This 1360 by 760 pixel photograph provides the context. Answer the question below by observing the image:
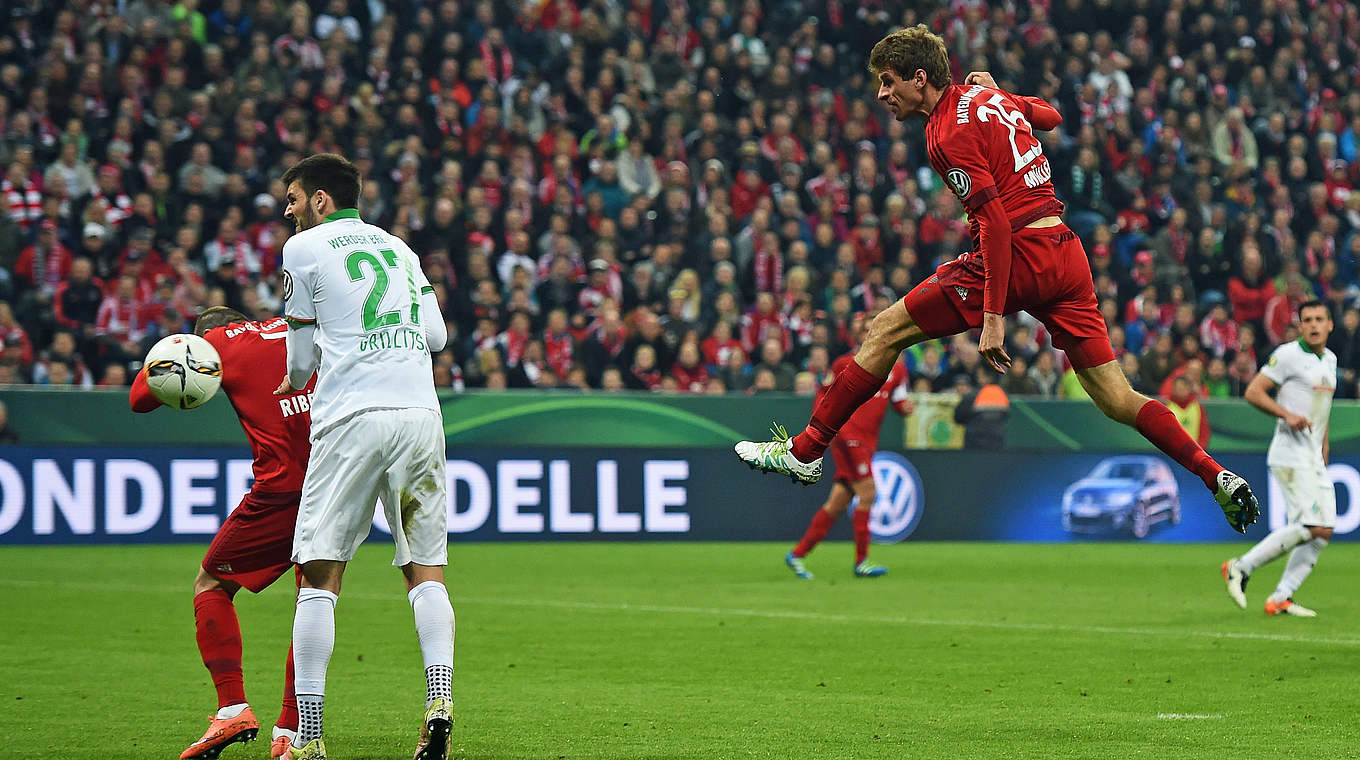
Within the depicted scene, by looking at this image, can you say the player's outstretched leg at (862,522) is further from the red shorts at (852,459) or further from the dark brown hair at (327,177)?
the dark brown hair at (327,177)

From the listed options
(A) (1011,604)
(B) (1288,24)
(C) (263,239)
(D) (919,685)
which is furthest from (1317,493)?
(B) (1288,24)

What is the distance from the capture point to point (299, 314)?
585 cm

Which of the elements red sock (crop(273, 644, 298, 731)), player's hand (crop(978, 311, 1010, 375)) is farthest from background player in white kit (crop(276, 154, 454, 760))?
player's hand (crop(978, 311, 1010, 375))

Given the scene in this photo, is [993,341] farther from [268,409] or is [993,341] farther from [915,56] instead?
[268,409]

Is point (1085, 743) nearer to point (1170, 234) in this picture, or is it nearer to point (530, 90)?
point (530, 90)

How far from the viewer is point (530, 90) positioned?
70.9 ft

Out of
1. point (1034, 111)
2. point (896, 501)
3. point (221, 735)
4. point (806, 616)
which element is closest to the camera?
point (221, 735)

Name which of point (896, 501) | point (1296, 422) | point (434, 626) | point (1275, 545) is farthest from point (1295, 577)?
point (434, 626)

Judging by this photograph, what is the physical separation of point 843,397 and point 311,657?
2.68m

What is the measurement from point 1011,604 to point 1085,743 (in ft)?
19.9

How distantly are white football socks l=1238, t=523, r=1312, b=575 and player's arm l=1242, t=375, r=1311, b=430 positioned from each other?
72 centimetres

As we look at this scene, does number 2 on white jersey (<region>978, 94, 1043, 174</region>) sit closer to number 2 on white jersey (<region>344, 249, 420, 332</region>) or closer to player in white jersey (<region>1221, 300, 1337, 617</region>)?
number 2 on white jersey (<region>344, 249, 420, 332</region>)

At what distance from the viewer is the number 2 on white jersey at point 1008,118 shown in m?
6.98

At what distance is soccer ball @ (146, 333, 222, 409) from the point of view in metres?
6.32
